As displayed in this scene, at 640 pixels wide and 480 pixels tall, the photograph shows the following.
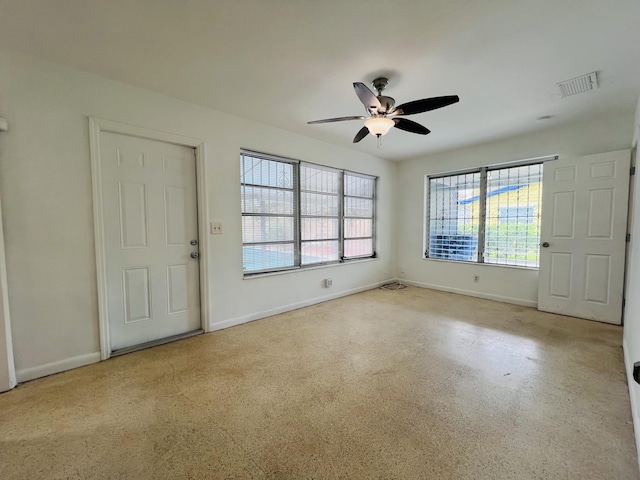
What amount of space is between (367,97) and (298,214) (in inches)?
79.6

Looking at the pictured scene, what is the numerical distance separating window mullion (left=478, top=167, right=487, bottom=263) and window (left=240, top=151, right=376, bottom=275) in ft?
6.13

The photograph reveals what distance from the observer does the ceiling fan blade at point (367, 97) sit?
195 cm

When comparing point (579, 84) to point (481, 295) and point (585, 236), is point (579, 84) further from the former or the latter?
point (481, 295)

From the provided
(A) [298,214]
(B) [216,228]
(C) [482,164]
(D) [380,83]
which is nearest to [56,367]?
(B) [216,228]

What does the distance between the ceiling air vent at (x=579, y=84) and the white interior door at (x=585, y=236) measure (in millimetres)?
1204

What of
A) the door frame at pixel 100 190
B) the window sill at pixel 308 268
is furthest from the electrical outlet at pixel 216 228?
the door frame at pixel 100 190

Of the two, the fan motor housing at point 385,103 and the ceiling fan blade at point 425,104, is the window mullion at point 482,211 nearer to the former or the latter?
the ceiling fan blade at point 425,104

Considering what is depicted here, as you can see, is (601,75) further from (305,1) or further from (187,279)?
(187,279)

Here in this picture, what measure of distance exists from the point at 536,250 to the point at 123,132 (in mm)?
5319

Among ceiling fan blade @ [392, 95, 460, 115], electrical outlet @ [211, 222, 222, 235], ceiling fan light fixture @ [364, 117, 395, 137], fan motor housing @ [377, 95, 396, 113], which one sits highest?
fan motor housing @ [377, 95, 396, 113]

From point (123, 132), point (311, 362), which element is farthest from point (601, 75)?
point (123, 132)

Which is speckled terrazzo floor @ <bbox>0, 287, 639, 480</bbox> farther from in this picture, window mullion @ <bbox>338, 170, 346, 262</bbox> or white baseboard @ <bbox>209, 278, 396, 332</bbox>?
window mullion @ <bbox>338, 170, 346, 262</bbox>

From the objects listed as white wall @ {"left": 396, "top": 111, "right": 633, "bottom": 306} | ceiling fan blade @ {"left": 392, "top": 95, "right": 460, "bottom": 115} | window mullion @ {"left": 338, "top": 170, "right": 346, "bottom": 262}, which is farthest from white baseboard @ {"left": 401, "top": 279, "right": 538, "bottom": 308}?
ceiling fan blade @ {"left": 392, "top": 95, "right": 460, "bottom": 115}

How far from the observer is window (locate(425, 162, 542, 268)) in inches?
156
